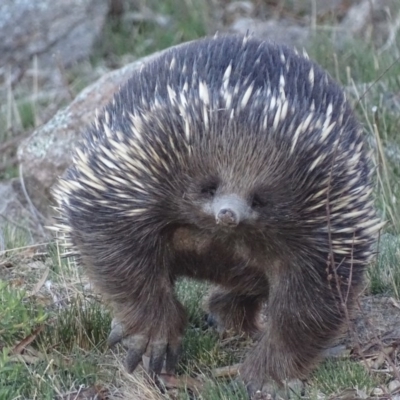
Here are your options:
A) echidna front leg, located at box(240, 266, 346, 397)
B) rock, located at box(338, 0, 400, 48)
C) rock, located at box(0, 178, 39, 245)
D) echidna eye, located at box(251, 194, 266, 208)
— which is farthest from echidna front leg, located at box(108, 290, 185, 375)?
rock, located at box(338, 0, 400, 48)

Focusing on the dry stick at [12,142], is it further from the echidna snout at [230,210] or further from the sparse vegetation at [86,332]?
the echidna snout at [230,210]

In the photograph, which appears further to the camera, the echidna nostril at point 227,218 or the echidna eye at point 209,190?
the echidna eye at point 209,190

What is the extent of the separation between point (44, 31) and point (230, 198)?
6808 mm

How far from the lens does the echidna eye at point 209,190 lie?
325 cm

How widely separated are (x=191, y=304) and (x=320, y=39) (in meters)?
3.99

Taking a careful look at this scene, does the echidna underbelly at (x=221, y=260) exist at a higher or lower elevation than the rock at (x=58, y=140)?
higher

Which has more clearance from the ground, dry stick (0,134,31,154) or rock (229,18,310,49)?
dry stick (0,134,31,154)

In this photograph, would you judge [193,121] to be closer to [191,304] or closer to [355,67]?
[191,304]

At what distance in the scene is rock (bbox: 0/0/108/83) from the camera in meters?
9.52

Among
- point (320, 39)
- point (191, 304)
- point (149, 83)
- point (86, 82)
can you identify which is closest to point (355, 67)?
point (320, 39)

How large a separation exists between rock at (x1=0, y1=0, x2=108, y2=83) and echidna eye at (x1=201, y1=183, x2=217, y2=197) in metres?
6.44

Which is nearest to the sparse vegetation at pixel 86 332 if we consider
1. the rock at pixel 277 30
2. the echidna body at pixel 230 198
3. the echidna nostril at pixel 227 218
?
the echidna body at pixel 230 198

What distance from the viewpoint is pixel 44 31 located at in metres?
9.59

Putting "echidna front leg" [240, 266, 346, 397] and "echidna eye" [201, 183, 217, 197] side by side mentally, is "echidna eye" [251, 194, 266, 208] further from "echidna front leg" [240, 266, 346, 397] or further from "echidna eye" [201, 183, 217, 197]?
"echidna front leg" [240, 266, 346, 397]
